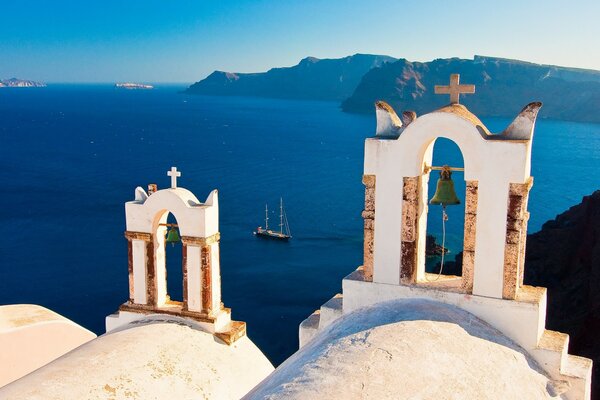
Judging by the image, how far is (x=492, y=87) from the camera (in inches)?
6344

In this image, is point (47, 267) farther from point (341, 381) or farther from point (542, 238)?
point (341, 381)

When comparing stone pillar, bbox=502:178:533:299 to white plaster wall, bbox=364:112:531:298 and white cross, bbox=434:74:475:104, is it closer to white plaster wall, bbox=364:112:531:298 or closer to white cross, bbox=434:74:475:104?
white plaster wall, bbox=364:112:531:298

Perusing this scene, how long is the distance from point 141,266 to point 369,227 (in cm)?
328

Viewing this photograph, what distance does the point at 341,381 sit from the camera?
15.4ft

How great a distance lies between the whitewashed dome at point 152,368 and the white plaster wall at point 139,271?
0.32 m

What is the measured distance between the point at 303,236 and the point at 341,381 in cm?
4267

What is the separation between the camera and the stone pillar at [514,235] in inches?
246

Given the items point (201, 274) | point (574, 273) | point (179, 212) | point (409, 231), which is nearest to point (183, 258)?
point (201, 274)

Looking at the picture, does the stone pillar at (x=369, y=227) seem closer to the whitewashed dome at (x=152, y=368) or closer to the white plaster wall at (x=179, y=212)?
the white plaster wall at (x=179, y=212)

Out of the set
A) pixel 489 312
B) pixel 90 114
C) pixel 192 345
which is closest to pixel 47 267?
pixel 192 345

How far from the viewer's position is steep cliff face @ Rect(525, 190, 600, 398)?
24.7 m

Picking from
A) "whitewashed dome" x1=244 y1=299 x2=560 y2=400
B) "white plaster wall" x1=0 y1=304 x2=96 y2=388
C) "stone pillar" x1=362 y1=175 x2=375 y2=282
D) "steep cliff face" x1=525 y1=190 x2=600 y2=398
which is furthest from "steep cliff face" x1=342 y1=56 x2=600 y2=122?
"whitewashed dome" x1=244 y1=299 x2=560 y2=400

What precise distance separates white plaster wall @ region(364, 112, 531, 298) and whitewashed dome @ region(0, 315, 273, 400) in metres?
2.30

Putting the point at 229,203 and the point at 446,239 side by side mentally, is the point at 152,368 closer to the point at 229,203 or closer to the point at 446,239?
the point at 446,239
